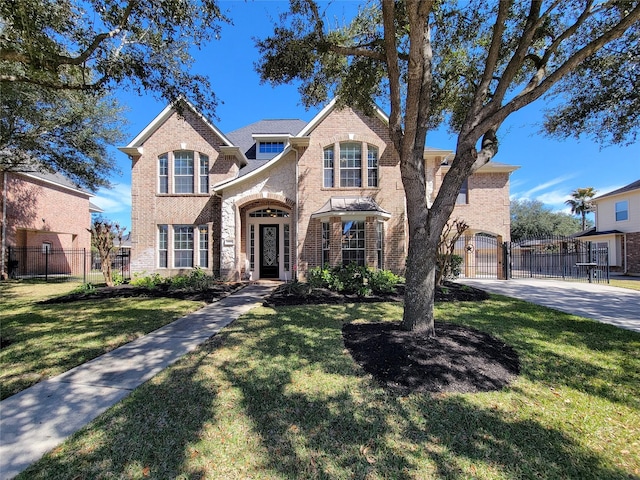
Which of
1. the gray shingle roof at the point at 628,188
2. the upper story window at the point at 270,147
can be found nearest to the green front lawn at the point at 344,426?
the upper story window at the point at 270,147

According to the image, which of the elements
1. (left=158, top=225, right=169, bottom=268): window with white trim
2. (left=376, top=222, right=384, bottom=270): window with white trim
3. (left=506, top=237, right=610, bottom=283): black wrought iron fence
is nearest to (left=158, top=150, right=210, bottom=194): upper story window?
(left=158, top=225, right=169, bottom=268): window with white trim

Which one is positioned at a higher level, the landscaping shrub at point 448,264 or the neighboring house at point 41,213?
the neighboring house at point 41,213

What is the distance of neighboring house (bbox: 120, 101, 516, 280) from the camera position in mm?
12579

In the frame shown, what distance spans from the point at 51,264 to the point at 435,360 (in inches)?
1082

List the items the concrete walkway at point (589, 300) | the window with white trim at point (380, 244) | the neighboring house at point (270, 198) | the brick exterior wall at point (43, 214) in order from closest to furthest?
the concrete walkway at point (589, 300), the window with white trim at point (380, 244), the neighboring house at point (270, 198), the brick exterior wall at point (43, 214)

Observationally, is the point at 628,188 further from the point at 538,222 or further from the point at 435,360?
the point at 435,360

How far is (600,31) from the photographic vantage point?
6.82m

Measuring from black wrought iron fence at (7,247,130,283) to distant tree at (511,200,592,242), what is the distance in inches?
1770

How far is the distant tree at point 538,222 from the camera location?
39094 millimetres

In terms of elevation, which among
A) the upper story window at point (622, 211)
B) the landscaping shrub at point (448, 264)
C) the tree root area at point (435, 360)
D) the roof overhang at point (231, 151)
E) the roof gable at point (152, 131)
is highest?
the roof gable at point (152, 131)

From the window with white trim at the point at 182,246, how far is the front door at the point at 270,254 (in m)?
3.52

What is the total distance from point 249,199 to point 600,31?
39.4 ft

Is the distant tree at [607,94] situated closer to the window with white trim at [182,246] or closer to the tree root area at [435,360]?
the tree root area at [435,360]

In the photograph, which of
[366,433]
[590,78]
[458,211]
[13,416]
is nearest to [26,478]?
[13,416]
